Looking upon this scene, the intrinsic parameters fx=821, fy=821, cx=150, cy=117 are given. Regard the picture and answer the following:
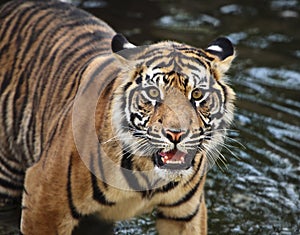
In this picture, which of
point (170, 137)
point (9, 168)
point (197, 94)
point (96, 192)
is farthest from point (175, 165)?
point (9, 168)

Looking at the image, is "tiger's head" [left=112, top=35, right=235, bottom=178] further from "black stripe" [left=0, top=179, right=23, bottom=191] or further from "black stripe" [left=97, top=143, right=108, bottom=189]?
"black stripe" [left=0, top=179, right=23, bottom=191]

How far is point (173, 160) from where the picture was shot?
9.86ft

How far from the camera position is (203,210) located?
3.48m

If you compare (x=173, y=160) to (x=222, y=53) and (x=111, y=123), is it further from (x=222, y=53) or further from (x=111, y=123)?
(x=222, y=53)

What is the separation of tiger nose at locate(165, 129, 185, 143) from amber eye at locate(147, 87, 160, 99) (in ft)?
0.53

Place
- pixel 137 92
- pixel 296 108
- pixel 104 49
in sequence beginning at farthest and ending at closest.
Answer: pixel 296 108
pixel 104 49
pixel 137 92

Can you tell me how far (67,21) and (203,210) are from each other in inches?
47.5

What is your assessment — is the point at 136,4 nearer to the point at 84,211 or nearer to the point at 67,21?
the point at 67,21

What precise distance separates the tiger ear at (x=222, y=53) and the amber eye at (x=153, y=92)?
0.31m

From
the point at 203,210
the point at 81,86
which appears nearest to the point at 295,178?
the point at 203,210

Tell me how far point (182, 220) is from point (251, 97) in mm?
2406

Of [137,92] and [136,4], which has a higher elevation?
[137,92]

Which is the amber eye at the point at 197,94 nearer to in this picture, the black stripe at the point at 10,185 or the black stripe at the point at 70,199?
the black stripe at the point at 70,199

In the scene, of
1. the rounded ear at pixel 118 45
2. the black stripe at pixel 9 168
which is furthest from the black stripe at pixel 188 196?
the black stripe at pixel 9 168
